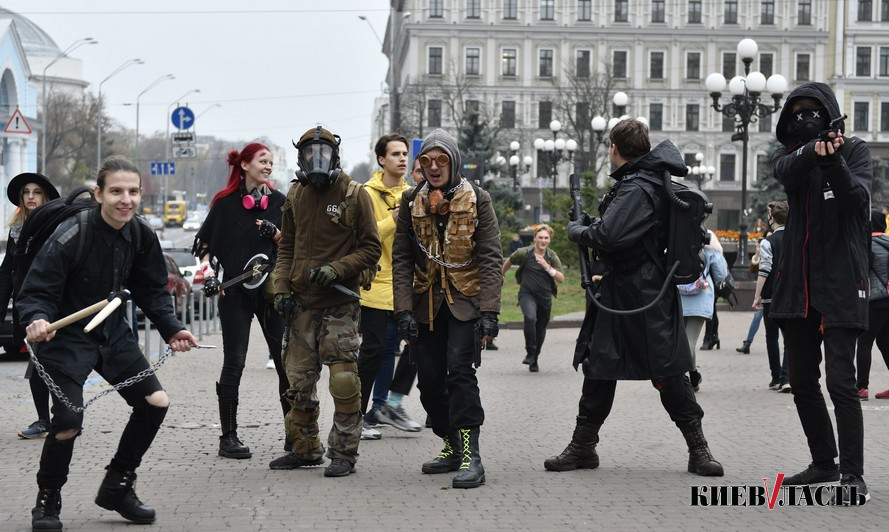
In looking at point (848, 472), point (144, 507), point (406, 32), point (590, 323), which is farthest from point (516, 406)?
point (406, 32)

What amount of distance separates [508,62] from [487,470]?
88.7 metres

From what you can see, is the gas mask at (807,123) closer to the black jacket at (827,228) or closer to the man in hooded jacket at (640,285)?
the black jacket at (827,228)

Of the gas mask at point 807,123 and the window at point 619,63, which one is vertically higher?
the window at point 619,63

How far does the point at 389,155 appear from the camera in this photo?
8.66 metres

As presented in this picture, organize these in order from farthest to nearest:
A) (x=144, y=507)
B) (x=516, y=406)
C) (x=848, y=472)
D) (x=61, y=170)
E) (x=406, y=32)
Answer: (x=406, y=32)
(x=61, y=170)
(x=516, y=406)
(x=848, y=472)
(x=144, y=507)

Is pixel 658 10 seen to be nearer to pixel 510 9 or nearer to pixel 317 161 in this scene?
pixel 510 9

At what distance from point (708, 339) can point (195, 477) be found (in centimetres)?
1177

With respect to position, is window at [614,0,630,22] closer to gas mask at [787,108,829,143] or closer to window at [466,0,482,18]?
window at [466,0,482,18]

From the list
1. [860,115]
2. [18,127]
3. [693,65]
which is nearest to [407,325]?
[18,127]

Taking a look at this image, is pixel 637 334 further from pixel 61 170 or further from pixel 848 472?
pixel 61 170

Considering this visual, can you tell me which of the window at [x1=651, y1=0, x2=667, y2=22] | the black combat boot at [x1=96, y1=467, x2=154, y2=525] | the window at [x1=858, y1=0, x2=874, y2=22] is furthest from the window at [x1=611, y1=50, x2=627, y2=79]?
the black combat boot at [x1=96, y1=467, x2=154, y2=525]

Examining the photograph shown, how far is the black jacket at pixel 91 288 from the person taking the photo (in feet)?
18.3

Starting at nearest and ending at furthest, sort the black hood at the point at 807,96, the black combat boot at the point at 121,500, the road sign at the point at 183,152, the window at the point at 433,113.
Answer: the black combat boot at the point at 121,500, the black hood at the point at 807,96, the road sign at the point at 183,152, the window at the point at 433,113

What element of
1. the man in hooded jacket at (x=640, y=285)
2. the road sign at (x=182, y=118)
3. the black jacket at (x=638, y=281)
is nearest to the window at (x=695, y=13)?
the road sign at (x=182, y=118)
